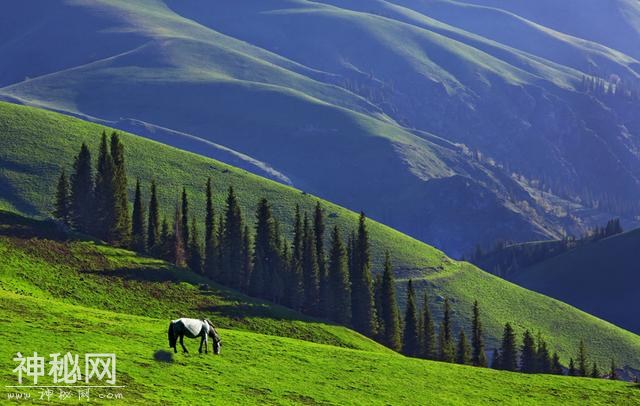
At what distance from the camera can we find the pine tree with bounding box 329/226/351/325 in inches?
6220

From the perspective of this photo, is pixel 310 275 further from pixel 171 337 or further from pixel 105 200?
pixel 171 337

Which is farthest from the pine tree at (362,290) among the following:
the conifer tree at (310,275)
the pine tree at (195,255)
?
the pine tree at (195,255)

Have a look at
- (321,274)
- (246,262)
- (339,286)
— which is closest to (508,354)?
(339,286)

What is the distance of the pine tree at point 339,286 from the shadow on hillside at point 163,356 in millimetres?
90092

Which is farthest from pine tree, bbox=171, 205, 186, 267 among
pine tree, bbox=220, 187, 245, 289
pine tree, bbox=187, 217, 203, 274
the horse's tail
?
the horse's tail

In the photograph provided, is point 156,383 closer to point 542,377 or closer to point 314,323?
point 542,377

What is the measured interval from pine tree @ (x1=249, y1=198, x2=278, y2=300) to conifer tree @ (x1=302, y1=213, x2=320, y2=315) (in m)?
6.27

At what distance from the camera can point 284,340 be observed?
300ft

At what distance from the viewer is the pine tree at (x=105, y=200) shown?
155625 millimetres

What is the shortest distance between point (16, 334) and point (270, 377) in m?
21.6

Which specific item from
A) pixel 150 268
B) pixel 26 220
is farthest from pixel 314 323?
pixel 26 220

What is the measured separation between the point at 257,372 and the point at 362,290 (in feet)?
302

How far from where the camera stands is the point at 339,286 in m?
161

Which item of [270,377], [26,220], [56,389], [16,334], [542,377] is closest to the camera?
[56,389]
